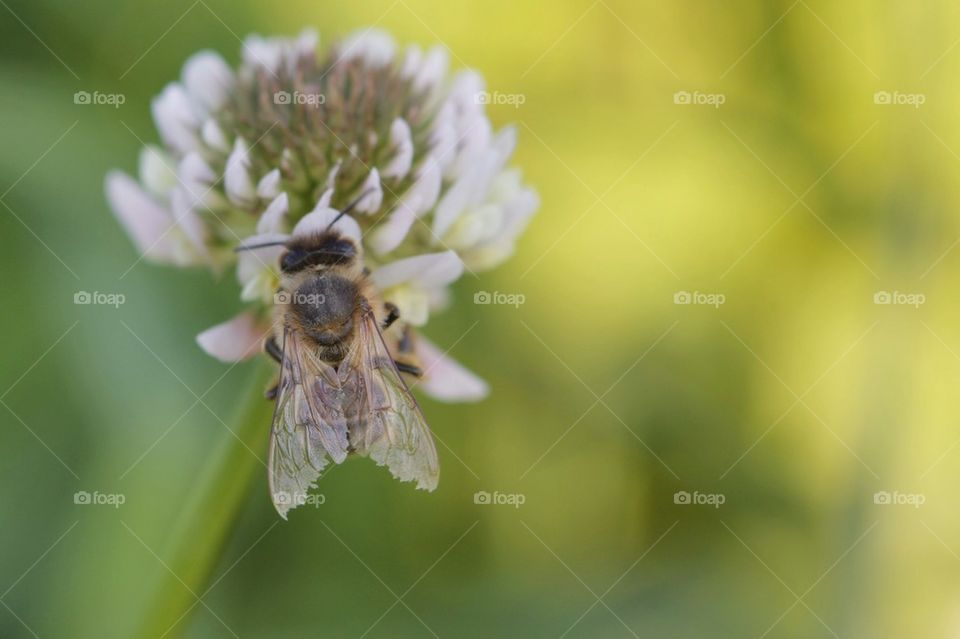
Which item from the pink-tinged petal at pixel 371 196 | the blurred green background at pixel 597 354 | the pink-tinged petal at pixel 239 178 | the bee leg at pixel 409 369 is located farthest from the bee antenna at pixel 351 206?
the blurred green background at pixel 597 354

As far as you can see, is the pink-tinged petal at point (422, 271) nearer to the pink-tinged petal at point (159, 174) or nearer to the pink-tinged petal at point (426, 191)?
the pink-tinged petal at point (426, 191)

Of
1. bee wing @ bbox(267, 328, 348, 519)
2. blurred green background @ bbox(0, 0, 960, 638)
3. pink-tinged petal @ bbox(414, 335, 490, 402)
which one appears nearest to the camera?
bee wing @ bbox(267, 328, 348, 519)

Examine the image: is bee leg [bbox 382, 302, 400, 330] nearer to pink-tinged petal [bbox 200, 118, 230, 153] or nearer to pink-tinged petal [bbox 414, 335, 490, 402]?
pink-tinged petal [bbox 414, 335, 490, 402]

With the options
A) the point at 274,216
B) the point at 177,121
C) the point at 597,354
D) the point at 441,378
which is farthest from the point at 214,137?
the point at 597,354

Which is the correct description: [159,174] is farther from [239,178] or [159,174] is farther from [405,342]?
[405,342]

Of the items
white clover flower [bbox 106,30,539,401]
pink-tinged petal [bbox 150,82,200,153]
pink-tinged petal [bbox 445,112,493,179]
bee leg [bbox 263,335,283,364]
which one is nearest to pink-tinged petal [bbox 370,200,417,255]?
white clover flower [bbox 106,30,539,401]

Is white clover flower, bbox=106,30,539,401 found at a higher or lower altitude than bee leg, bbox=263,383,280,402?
higher
